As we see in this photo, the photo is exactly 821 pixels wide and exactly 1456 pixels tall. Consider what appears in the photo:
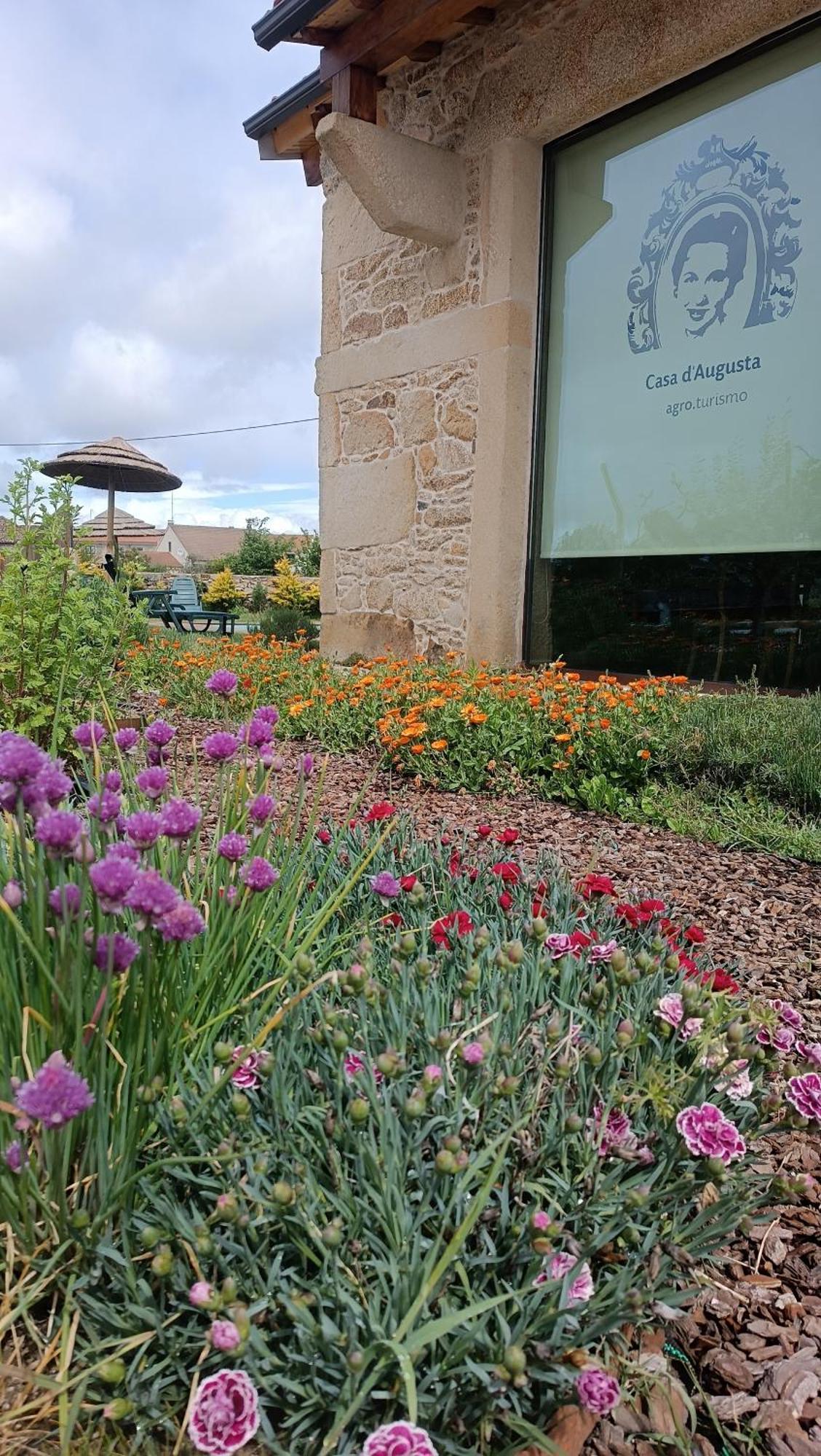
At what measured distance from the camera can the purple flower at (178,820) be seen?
45.3 inches

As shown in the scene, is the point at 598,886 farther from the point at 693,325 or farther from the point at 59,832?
the point at 693,325

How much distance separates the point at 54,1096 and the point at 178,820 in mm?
378

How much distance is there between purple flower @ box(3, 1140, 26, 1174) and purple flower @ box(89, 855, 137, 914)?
0.89ft

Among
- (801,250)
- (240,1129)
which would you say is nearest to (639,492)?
(801,250)

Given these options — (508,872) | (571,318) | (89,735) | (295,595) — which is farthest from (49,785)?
(295,595)

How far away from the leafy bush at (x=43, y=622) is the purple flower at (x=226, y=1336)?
8.45 feet

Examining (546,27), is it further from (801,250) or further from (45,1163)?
(45,1163)

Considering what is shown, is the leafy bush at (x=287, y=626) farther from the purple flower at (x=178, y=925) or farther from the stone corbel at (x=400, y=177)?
the purple flower at (x=178, y=925)

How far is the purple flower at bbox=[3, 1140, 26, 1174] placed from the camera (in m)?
0.98

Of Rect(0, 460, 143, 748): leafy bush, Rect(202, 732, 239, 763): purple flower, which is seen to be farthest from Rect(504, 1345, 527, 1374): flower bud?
Rect(0, 460, 143, 748): leafy bush

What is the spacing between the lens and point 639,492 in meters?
5.34

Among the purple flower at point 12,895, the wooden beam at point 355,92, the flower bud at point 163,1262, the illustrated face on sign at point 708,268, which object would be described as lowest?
the flower bud at point 163,1262

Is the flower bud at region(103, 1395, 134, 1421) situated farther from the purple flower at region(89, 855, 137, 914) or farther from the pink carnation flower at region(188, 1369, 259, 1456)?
the purple flower at region(89, 855, 137, 914)

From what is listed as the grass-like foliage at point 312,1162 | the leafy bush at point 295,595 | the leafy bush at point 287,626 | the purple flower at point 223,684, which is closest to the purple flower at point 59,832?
the grass-like foliage at point 312,1162
